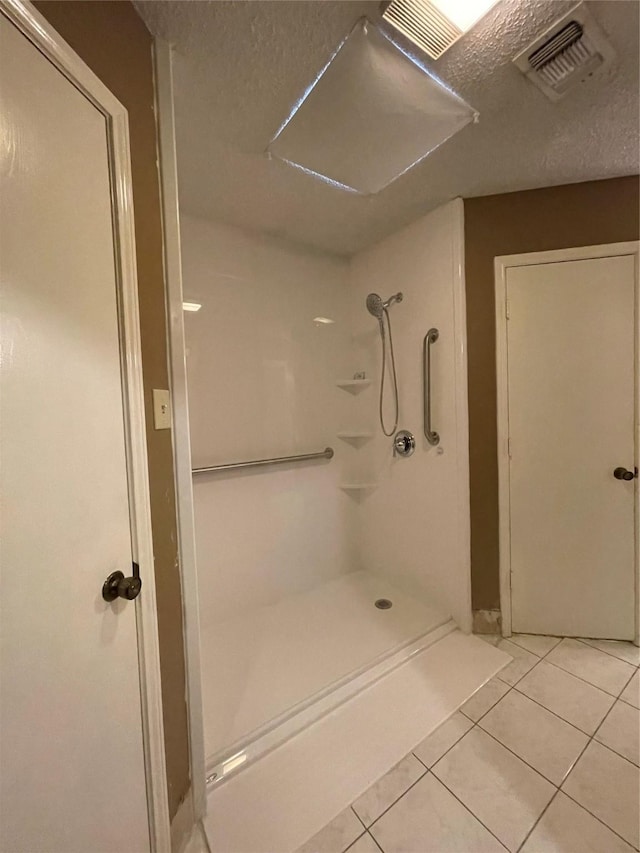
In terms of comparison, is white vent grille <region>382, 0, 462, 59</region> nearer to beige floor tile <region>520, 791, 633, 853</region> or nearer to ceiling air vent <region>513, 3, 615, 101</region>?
ceiling air vent <region>513, 3, 615, 101</region>

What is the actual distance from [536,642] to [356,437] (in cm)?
155

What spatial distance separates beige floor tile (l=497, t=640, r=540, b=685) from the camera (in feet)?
4.95

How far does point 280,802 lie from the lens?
3.42 feet

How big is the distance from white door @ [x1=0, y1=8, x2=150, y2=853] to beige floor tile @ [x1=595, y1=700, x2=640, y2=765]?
1.58m

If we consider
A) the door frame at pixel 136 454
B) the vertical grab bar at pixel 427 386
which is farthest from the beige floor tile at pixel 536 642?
the door frame at pixel 136 454

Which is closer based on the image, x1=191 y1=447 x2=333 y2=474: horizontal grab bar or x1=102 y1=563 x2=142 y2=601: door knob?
x1=102 y1=563 x2=142 y2=601: door knob

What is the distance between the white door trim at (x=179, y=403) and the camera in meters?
0.91

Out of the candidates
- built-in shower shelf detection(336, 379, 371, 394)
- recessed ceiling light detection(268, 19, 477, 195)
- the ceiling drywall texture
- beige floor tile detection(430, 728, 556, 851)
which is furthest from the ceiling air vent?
beige floor tile detection(430, 728, 556, 851)

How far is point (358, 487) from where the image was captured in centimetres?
243

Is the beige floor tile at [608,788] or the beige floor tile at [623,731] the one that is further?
the beige floor tile at [623,731]

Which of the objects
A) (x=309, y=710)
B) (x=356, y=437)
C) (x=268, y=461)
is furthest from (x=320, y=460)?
(x=309, y=710)

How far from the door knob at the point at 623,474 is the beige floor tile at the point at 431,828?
155cm

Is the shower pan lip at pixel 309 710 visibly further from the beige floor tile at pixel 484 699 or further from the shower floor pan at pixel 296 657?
the beige floor tile at pixel 484 699

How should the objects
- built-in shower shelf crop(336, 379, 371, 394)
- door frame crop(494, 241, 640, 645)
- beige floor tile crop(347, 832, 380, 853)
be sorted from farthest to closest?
built-in shower shelf crop(336, 379, 371, 394), door frame crop(494, 241, 640, 645), beige floor tile crop(347, 832, 380, 853)
